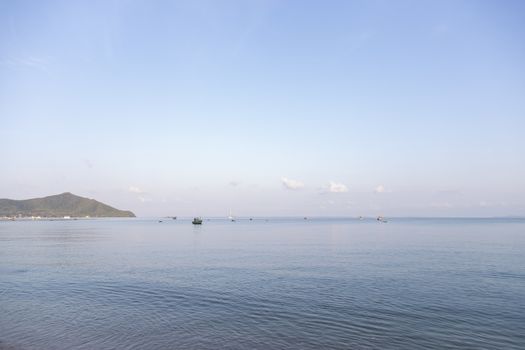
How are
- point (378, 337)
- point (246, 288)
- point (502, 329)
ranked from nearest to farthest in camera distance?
point (378, 337) < point (502, 329) < point (246, 288)

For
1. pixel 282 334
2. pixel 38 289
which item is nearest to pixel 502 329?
pixel 282 334

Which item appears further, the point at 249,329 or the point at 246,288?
the point at 246,288

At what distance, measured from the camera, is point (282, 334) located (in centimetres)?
2431

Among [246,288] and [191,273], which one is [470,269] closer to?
[246,288]

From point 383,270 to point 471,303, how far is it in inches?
679

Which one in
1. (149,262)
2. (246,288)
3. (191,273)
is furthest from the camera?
(149,262)

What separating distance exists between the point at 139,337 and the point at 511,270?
47423 mm

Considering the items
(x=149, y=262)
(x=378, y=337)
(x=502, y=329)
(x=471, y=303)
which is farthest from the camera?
(x=149, y=262)

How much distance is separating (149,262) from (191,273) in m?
14.9

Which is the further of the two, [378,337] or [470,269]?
[470,269]

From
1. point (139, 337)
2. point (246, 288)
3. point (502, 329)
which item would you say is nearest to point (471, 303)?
point (502, 329)

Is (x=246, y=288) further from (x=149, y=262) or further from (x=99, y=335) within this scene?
(x=149, y=262)

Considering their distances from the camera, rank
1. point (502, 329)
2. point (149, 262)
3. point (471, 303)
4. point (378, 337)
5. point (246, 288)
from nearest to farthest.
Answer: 1. point (378, 337)
2. point (502, 329)
3. point (471, 303)
4. point (246, 288)
5. point (149, 262)

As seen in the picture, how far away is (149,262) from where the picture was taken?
60094 millimetres
